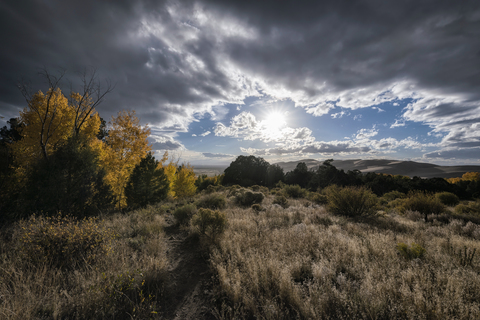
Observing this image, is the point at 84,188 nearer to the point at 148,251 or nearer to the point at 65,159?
the point at 65,159

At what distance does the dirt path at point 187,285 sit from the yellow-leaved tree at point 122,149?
951 cm

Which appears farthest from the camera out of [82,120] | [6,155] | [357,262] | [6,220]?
[82,120]

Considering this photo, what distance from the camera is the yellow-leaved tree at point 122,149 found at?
512 inches

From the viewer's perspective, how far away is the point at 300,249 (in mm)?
5426

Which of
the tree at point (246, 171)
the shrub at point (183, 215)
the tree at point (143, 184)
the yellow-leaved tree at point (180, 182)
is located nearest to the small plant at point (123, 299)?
the shrub at point (183, 215)

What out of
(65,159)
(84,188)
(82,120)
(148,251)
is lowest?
(148,251)

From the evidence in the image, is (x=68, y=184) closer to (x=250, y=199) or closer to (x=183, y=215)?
(x=183, y=215)

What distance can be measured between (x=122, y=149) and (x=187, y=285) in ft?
41.8

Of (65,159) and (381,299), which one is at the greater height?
(65,159)

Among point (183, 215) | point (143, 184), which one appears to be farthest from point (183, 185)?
point (183, 215)

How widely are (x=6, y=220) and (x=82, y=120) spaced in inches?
329

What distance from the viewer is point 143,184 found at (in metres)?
14.6

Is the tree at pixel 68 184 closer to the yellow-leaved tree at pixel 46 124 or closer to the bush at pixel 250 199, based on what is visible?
the yellow-leaved tree at pixel 46 124

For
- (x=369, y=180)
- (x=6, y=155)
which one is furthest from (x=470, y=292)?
(x=369, y=180)
